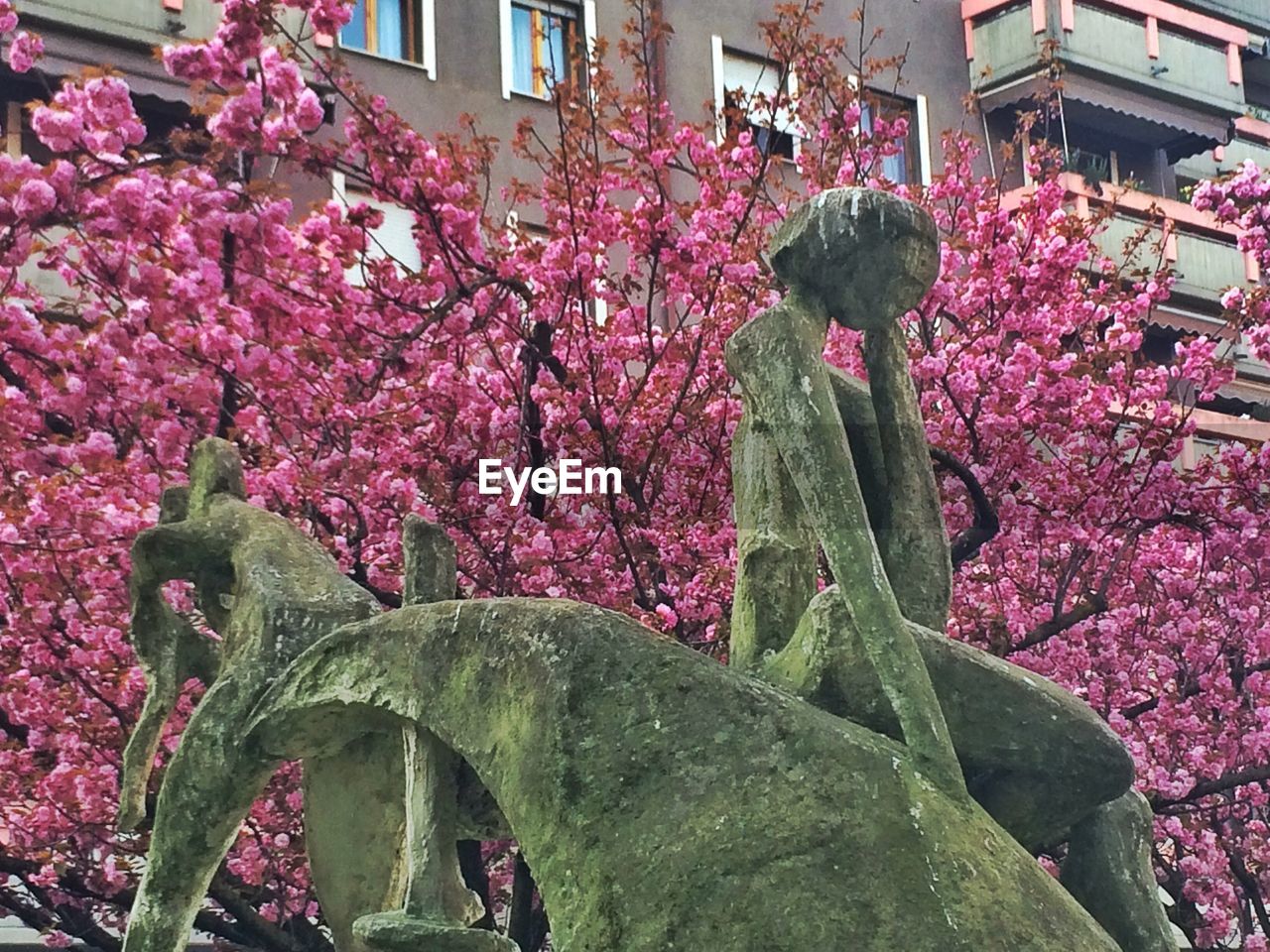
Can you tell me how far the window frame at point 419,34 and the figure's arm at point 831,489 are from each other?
1438 cm

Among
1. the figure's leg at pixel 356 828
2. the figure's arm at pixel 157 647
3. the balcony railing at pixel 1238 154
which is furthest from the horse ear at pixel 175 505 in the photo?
the balcony railing at pixel 1238 154

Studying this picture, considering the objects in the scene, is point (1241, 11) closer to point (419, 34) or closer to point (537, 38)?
point (537, 38)

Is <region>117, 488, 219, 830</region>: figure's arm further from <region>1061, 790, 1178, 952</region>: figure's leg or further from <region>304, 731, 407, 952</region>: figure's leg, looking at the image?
<region>1061, 790, 1178, 952</region>: figure's leg

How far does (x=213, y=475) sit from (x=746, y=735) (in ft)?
7.24

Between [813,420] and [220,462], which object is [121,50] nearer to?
[220,462]

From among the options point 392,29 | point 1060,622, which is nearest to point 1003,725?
point 1060,622

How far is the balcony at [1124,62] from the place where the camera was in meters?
20.3

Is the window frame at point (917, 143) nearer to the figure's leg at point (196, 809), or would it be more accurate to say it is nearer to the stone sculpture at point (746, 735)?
the stone sculpture at point (746, 735)

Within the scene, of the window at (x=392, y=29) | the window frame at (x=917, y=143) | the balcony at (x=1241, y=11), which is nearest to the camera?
the window at (x=392, y=29)

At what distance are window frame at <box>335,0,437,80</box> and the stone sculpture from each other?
13.6 metres

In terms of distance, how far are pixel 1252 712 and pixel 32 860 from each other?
7879 mm

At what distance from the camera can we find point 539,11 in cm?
1778

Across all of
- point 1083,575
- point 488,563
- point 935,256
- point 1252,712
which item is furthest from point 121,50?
point 935,256

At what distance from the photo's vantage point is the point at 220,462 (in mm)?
4211
